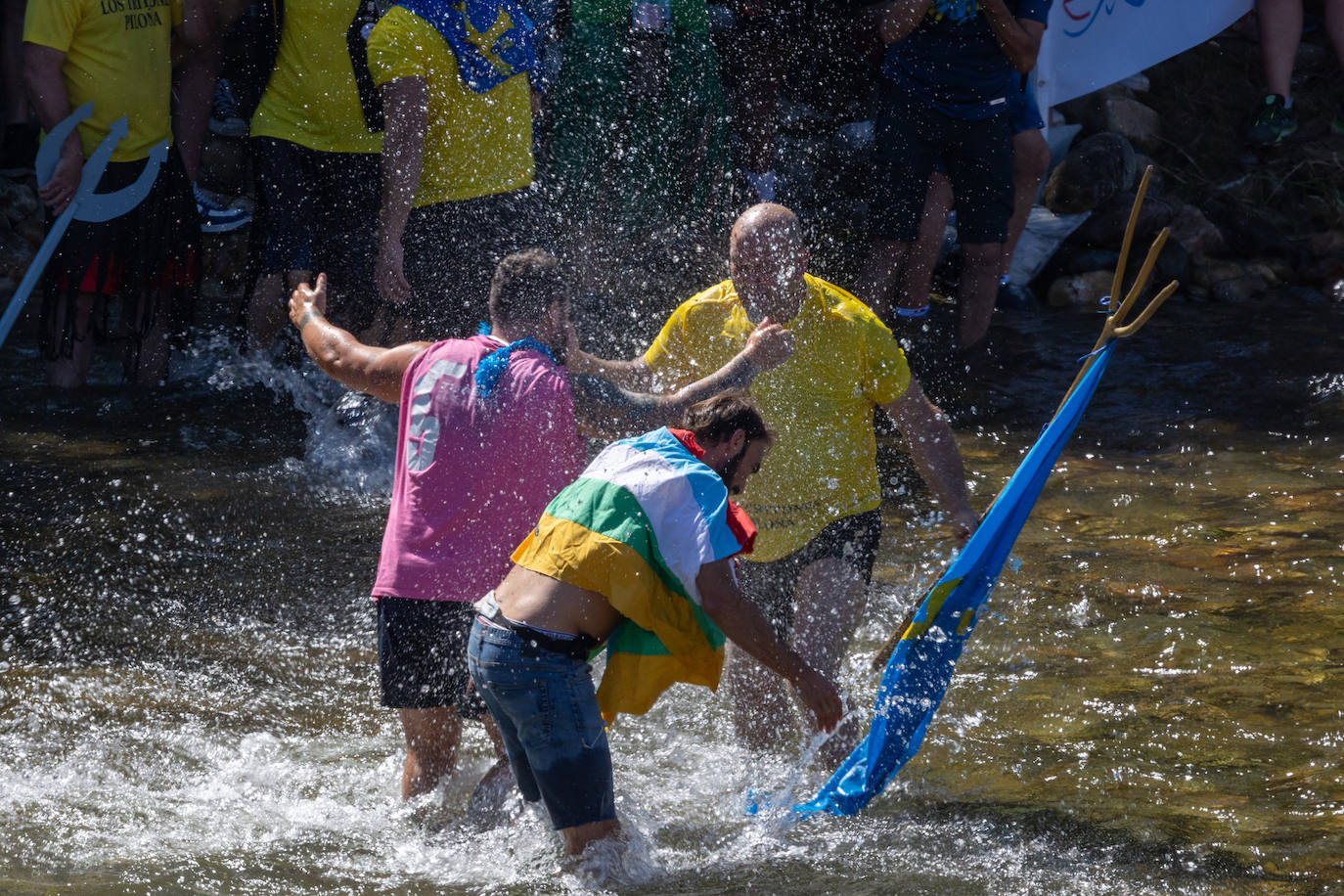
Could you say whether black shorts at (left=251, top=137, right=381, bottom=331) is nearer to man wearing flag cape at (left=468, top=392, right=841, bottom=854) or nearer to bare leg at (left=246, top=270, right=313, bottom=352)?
bare leg at (left=246, top=270, right=313, bottom=352)

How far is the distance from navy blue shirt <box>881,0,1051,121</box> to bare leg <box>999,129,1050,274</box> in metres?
0.53

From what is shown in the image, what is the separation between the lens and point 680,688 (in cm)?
495

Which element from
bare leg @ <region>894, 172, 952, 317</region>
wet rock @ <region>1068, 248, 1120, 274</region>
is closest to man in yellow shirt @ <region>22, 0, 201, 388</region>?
bare leg @ <region>894, 172, 952, 317</region>

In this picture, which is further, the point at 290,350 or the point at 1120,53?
the point at 1120,53

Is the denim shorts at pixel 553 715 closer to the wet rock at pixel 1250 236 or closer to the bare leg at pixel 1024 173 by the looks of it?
the bare leg at pixel 1024 173

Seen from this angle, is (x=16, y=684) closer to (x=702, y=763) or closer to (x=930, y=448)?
(x=702, y=763)

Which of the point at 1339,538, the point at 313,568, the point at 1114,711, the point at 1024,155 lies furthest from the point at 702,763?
the point at 1024,155

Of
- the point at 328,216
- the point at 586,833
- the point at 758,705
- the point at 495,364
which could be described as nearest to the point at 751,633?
the point at 586,833

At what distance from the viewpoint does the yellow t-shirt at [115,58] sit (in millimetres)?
6516

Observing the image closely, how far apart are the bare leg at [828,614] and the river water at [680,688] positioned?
0.34 meters

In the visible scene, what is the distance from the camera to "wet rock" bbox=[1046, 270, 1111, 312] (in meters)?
9.23

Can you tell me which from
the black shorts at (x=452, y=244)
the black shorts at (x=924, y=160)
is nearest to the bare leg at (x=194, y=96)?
the black shorts at (x=452, y=244)

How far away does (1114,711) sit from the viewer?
180 inches

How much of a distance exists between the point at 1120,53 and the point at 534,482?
634cm
